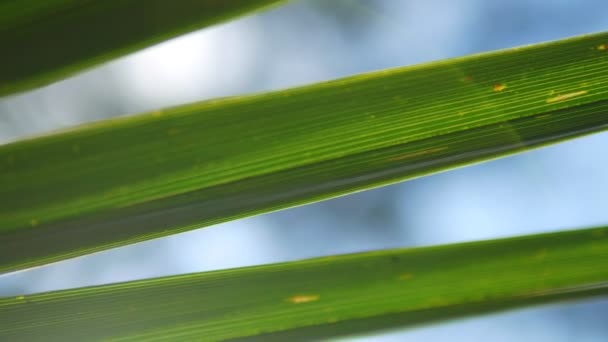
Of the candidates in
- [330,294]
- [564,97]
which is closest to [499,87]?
[564,97]

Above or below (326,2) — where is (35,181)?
below

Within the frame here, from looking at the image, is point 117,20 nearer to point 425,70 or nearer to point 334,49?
point 425,70

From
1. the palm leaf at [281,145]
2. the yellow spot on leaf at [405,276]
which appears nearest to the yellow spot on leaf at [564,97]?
the palm leaf at [281,145]

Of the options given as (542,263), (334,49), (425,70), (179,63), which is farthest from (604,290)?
(334,49)

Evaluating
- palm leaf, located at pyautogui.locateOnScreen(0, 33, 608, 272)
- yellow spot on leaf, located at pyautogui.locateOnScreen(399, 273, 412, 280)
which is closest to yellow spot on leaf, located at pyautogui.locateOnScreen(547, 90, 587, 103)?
palm leaf, located at pyautogui.locateOnScreen(0, 33, 608, 272)

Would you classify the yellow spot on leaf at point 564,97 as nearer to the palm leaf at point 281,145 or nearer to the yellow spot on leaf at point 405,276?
the palm leaf at point 281,145

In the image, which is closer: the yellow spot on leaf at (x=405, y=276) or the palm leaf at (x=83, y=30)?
the palm leaf at (x=83, y=30)

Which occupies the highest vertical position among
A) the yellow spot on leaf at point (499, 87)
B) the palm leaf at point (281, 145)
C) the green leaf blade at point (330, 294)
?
the yellow spot on leaf at point (499, 87)
